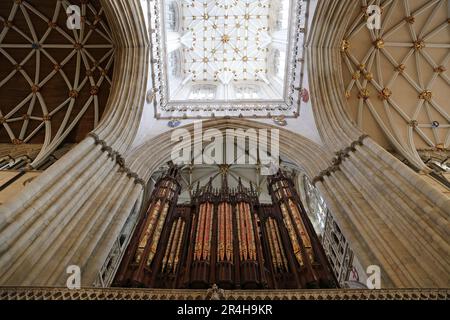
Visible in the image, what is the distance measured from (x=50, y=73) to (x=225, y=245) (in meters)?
8.37

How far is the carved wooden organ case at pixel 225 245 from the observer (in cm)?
594

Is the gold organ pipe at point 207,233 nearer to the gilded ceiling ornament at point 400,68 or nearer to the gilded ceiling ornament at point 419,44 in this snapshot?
the gilded ceiling ornament at point 400,68

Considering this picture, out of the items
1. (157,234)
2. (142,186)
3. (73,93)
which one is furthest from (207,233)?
(73,93)

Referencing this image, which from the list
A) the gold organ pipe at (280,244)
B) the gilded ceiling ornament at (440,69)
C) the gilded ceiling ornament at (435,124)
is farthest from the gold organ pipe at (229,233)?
the gilded ceiling ornament at (440,69)

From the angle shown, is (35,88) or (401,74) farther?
(35,88)

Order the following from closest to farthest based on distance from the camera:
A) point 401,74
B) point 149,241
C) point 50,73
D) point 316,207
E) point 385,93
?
point 149,241, point 385,93, point 401,74, point 50,73, point 316,207

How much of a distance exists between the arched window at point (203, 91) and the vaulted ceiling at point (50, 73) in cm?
460

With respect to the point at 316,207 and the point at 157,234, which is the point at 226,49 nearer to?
the point at 316,207

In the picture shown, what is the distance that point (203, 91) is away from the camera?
13914mm

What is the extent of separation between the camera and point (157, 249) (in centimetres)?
700

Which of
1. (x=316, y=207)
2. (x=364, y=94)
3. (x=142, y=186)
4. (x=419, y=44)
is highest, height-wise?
(x=419, y=44)

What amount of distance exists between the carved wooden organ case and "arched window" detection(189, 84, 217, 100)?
5164 millimetres

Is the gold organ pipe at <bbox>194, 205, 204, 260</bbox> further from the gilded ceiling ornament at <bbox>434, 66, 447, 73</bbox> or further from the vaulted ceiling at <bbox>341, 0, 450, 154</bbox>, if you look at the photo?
the gilded ceiling ornament at <bbox>434, 66, 447, 73</bbox>

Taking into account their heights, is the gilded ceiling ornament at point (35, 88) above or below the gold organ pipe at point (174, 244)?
above
